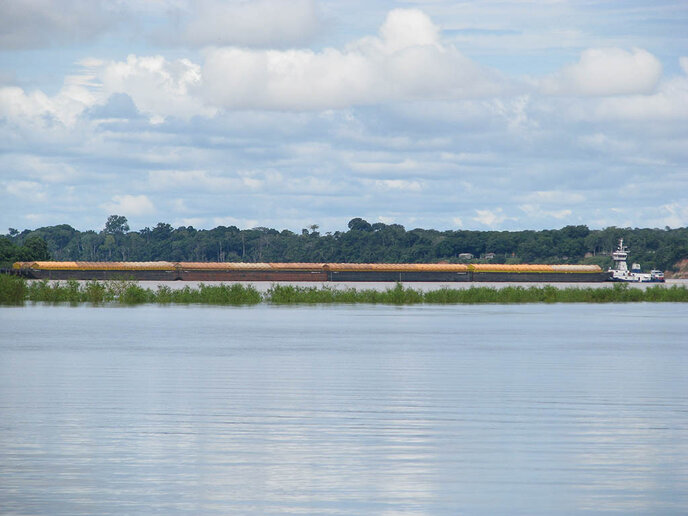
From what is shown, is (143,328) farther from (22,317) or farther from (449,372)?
(449,372)

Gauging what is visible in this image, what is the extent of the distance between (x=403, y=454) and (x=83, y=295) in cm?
7078

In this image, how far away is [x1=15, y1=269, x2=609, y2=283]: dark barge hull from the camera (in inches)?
5999

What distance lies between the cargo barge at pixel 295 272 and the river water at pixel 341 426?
348 ft

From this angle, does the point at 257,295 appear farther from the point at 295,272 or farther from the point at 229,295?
the point at 295,272

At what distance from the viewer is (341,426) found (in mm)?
22891

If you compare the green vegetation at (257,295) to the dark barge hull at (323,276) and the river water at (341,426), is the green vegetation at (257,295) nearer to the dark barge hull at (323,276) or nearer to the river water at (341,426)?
the river water at (341,426)

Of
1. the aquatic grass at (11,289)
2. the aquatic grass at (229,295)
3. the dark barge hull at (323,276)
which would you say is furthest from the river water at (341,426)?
the dark barge hull at (323,276)

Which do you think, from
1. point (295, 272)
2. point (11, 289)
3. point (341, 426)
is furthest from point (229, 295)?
point (295, 272)

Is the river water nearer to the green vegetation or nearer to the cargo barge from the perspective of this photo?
the green vegetation

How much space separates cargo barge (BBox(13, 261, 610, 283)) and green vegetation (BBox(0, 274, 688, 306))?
196 feet

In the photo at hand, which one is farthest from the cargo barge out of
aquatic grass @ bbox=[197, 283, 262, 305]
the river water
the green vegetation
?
the river water

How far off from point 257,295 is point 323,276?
252ft

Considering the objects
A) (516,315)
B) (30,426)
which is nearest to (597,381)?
(30,426)

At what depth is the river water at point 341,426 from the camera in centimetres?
1595
